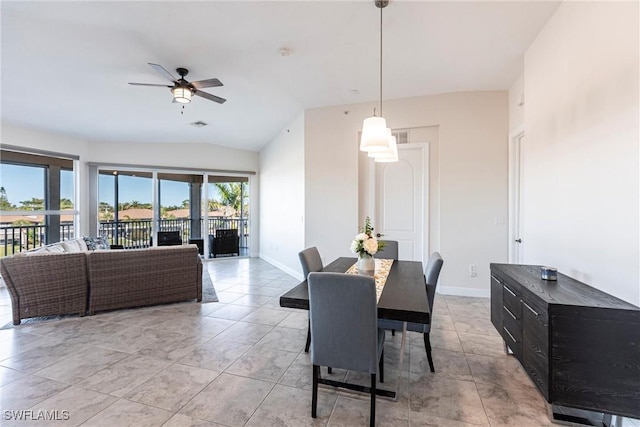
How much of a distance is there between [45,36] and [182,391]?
3.32m

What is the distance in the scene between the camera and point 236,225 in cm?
791

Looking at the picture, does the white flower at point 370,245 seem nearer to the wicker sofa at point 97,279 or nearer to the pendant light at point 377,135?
the pendant light at point 377,135

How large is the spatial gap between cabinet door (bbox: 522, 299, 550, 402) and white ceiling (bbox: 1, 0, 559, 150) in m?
2.41

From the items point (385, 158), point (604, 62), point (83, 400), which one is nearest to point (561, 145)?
point (604, 62)

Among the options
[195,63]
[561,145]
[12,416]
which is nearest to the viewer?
[12,416]

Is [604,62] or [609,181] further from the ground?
[604,62]

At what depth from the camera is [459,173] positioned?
4289 mm

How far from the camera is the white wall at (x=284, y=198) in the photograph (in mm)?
5367

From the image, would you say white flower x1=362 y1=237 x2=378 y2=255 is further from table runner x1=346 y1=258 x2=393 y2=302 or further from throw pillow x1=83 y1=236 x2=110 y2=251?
throw pillow x1=83 y1=236 x2=110 y2=251

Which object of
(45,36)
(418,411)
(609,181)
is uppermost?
(45,36)

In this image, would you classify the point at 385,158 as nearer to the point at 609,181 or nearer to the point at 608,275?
the point at 609,181

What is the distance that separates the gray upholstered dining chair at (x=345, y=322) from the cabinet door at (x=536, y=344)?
95cm

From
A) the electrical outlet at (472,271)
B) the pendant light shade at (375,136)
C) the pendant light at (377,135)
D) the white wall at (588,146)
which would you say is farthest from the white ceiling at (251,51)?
the electrical outlet at (472,271)

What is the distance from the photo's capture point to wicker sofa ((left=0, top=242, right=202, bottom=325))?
10.8 ft
